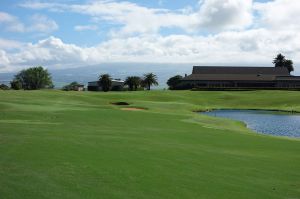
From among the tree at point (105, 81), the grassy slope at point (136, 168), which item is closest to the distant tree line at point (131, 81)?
the tree at point (105, 81)

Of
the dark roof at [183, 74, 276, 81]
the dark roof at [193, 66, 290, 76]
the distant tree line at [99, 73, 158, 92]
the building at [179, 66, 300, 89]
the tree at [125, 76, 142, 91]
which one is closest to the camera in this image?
the building at [179, 66, 300, 89]

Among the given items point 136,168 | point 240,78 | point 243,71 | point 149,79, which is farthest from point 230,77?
point 136,168

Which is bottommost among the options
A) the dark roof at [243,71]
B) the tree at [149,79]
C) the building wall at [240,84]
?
the building wall at [240,84]

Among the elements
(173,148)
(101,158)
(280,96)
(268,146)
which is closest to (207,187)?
(101,158)

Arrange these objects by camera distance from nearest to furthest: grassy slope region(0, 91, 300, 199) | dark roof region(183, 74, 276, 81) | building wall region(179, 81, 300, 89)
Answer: grassy slope region(0, 91, 300, 199) < building wall region(179, 81, 300, 89) < dark roof region(183, 74, 276, 81)

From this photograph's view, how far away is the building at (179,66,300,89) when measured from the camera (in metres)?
152

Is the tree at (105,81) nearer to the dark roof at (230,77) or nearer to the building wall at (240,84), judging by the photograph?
the building wall at (240,84)

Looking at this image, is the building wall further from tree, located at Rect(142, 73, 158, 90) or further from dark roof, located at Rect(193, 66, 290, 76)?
dark roof, located at Rect(193, 66, 290, 76)

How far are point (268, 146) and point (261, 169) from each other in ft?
29.0

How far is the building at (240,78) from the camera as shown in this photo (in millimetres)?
151500

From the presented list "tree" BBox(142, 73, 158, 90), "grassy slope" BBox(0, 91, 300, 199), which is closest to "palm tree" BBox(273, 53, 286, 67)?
"tree" BBox(142, 73, 158, 90)

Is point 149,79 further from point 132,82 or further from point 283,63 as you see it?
point 283,63

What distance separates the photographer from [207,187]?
43.6ft

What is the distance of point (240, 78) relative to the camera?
15688 centimetres
